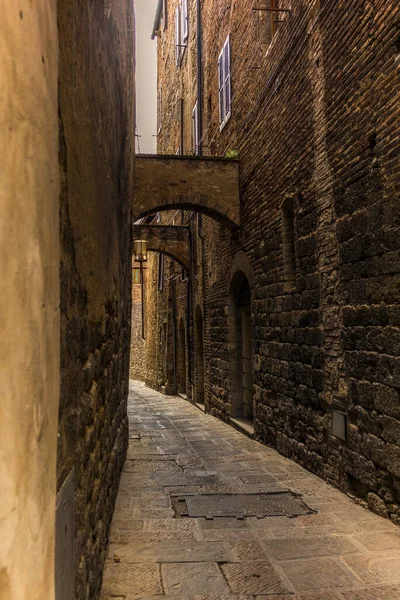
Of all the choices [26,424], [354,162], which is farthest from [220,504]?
[26,424]

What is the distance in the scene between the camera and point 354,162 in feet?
15.1

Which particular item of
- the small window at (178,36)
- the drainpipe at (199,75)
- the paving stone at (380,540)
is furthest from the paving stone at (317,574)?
the small window at (178,36)

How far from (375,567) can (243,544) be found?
890 mm

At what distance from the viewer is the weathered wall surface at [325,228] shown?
408 cm

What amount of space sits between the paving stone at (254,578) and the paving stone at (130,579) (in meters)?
0.43

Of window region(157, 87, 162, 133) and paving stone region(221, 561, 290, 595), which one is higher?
window region(157, 87, 162, 133)

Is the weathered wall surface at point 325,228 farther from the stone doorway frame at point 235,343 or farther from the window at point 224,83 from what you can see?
the stone doorway frame at point 235,343

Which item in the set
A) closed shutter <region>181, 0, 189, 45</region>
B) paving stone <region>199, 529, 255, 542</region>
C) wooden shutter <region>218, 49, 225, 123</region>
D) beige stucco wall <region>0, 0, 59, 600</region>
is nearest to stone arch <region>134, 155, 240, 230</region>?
wooden shutter <region>218, 49, 225, 123</region>

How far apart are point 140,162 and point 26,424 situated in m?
8.59

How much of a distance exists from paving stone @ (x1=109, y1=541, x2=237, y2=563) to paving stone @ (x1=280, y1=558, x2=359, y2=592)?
0.41 metres

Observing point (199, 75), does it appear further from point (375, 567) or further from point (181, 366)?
point (375, 567)

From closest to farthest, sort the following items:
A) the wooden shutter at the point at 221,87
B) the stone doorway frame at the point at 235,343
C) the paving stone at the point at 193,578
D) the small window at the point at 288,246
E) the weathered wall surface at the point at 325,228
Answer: the paving stone at the point at 193,578, the weathered wall surface at the point at 325,228, the small window at the point at 288,246, the stone doorway frame at the point at 235,343, the wooden shutter at the point at 221,87

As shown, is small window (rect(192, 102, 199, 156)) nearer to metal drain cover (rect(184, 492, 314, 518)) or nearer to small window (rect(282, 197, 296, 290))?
small window (rect(282, 197, 296, 290))

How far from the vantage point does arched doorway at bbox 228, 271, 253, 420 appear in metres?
9.24
